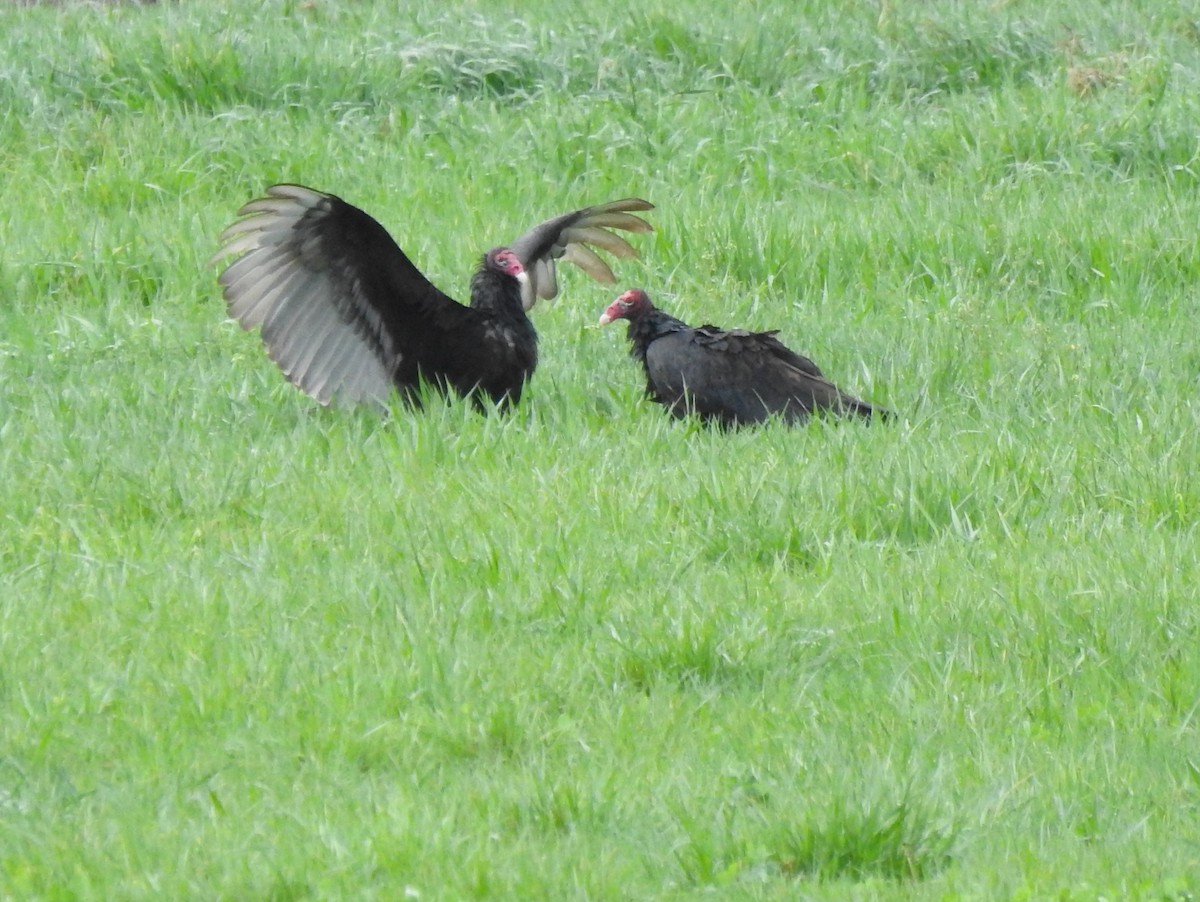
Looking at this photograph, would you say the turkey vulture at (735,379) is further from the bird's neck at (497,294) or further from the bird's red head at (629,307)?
the bird's neck at (497,294)

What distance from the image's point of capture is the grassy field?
3.49m

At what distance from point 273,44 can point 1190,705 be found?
7429 millimetres

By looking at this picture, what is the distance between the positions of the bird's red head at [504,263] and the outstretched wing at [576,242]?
162 millimetres

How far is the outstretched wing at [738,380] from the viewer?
6316 millimetres

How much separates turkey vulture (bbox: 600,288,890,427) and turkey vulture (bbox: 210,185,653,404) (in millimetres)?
488

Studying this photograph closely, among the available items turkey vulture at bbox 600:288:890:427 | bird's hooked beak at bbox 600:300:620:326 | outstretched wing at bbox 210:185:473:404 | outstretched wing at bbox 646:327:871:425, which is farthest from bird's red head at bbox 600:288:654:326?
outstretched wing at bbox 210:185:473:404

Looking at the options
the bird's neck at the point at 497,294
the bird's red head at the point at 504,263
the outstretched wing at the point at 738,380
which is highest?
the bird's red head at the point at 504,263

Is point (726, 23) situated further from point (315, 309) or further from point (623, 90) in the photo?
point (315, 309)

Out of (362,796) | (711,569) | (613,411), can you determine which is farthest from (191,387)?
(362,796)

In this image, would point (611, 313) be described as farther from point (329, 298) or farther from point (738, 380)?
point (329, 298)

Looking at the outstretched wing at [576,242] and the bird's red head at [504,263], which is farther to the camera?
the outstretched wing at [576,242]

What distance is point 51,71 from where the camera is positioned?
9844 mm

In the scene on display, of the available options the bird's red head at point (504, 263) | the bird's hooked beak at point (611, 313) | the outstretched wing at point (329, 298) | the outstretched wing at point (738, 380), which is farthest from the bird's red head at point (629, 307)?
the outstretched wing at point (329, 298)

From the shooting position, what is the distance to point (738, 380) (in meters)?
6.41
